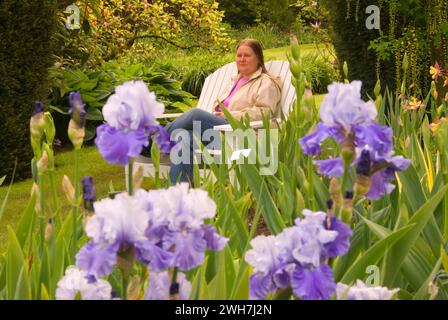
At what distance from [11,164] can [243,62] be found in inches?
74.2

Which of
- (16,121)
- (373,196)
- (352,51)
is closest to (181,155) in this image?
(16,121)

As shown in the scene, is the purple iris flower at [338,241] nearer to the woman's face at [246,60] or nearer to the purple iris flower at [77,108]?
the purple iris flower at [77,108]

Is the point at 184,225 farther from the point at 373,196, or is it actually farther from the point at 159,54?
the point at 159,54

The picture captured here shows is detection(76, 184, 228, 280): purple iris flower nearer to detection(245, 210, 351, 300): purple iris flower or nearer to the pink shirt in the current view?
detection(245, 210, 351, 300): purple iris flower

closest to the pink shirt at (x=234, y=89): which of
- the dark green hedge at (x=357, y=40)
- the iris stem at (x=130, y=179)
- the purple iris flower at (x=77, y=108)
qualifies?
the dark green hedge at (x=357, y=40)

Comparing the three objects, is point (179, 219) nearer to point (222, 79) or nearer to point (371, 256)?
point (371, 256)

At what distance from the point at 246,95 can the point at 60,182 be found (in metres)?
1.72

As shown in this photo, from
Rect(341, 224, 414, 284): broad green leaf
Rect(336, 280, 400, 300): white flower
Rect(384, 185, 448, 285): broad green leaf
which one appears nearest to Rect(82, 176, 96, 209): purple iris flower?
Rect(336, 280, 400, 300): white flower

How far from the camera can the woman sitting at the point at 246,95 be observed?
16.2ft

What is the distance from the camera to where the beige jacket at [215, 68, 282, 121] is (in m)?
5.10

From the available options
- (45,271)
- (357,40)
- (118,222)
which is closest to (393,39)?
(357,40)

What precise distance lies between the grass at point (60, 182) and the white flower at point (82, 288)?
3012 millimetres

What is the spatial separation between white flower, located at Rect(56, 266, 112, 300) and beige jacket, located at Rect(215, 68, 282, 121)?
3.78m

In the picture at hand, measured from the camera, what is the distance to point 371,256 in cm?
163
